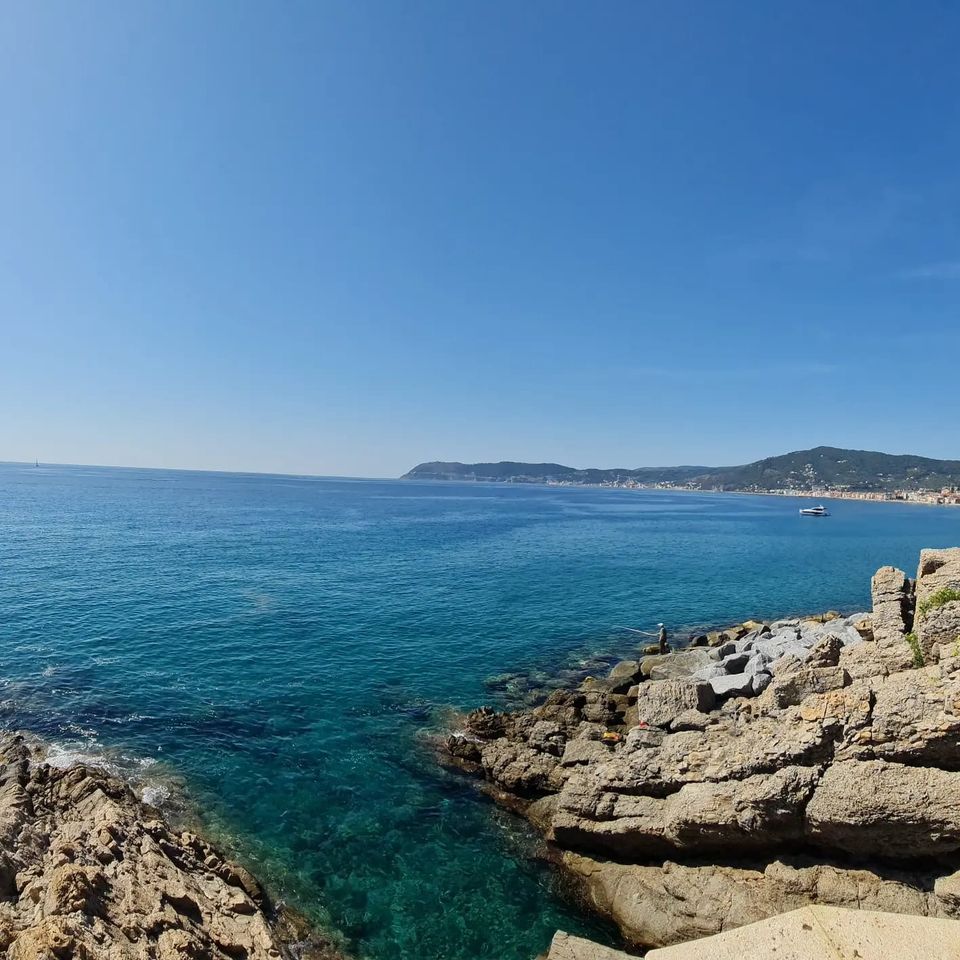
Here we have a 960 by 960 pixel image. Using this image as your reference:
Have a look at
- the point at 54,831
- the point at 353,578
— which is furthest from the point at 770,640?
the point at 353,578

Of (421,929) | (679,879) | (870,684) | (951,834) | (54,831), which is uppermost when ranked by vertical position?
(870,684)

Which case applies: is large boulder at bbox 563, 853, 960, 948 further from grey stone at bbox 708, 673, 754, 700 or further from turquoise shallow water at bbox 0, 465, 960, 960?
grey stone at bbox 708, 673, 754, 700

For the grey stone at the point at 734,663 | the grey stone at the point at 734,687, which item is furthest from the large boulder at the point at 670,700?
the grey stone at the point at 734,663

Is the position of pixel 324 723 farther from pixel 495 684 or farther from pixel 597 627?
pixel 597 627

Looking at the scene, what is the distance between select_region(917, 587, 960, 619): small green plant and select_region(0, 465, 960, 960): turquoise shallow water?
619 inches

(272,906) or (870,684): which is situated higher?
(870,684)

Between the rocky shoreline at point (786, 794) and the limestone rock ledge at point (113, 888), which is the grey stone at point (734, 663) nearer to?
the rocky shoreline at point (786, 794)

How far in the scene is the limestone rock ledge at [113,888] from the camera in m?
10.9

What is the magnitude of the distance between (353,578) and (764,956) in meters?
50.4

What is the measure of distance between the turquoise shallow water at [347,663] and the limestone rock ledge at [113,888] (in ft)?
7.44

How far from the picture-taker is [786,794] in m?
15.0

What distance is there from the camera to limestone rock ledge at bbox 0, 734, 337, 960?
10.9 meters

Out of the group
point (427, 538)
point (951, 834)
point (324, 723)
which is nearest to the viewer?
point (951, 834)

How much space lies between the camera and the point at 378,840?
18578 mm
